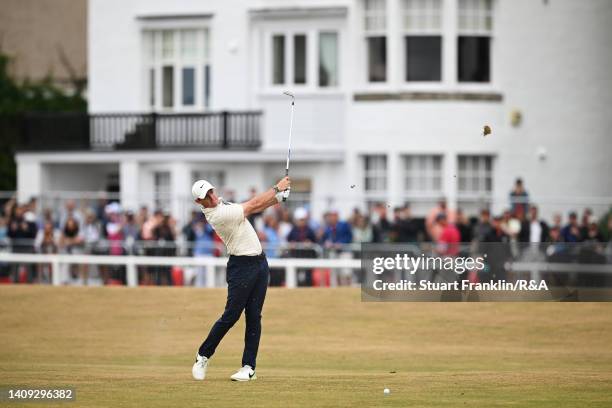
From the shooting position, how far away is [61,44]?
51.4 m

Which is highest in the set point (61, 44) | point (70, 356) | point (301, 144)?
point (61, 44)

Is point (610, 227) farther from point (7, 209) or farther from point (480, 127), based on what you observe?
point (7, 209)

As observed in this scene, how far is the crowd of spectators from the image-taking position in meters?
28.8

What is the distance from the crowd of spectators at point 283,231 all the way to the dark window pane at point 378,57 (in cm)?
438

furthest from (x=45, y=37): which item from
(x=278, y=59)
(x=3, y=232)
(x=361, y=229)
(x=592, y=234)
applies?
(x=592, y=234)

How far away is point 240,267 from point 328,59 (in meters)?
22.0

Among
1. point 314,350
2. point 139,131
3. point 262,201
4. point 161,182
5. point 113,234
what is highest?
point 139,131

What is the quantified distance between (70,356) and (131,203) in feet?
49.1

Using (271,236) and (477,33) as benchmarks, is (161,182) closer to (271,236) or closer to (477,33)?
(477,33)

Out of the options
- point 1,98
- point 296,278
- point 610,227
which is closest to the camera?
point 296,278

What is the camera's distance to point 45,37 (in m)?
51.1

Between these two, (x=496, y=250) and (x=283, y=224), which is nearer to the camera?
(x=496, y=250)

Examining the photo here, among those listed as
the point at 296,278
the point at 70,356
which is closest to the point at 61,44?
the point at 296,278

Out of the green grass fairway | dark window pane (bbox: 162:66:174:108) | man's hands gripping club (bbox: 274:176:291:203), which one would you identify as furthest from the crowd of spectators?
man's hands gripping club (bbox: 274:176:291:203)
